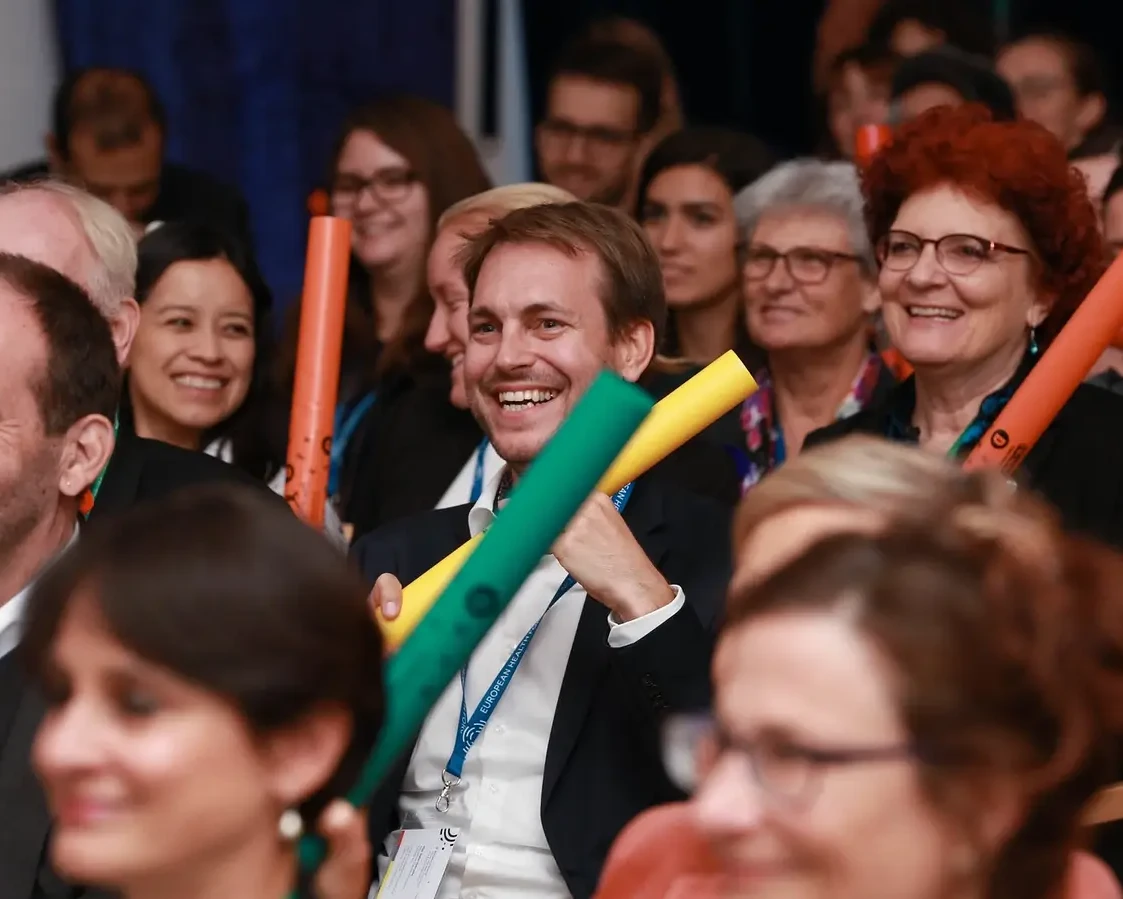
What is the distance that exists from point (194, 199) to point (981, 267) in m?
2.24

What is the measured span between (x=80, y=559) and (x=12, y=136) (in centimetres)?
389

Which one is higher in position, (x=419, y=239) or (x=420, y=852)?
(x=419, y=239)

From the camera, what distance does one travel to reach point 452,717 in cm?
230

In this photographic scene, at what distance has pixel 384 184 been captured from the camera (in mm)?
3717

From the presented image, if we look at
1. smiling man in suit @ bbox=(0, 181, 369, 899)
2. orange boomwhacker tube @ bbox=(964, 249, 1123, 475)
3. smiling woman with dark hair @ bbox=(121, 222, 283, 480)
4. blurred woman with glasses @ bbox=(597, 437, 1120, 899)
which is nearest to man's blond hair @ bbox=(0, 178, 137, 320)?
smiling woman with dark hair @ bbox=(121, 222, 283, 480)

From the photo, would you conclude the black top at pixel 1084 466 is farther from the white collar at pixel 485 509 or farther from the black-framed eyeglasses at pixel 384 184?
the black-framed eyeglasses at pixel 384 184

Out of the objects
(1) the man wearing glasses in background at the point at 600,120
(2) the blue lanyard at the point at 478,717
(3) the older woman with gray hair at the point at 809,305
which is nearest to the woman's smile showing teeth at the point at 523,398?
(2) the blue lanyard at the point at 478,717

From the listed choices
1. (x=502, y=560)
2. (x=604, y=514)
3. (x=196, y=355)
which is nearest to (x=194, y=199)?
(x=196, y=355)

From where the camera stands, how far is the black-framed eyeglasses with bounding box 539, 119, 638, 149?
13.8 feet

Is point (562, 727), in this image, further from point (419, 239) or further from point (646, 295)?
point (419, 239)

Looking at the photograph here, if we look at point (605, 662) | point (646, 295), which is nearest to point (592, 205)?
point (646, 295)

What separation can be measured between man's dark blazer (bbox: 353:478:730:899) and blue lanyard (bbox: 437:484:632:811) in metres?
0.06

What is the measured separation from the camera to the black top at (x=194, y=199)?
421cm

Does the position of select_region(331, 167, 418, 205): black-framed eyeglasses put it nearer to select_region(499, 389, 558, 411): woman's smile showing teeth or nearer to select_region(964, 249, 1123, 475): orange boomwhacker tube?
select_region(499, 389, 558, 411): woman's smile showing teeth
